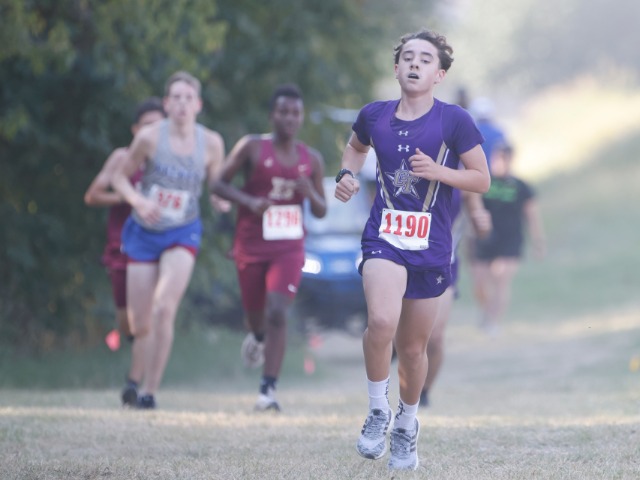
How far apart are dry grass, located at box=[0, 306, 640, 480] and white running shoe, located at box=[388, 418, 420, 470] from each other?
7 centimetres

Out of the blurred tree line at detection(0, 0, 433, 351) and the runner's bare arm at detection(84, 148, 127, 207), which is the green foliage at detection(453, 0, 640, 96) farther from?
the runner's bare arm at detection(84, 148, 127, 207)

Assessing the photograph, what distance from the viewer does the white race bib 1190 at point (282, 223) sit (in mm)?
9828

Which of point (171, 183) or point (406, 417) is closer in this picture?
point (406, 417)

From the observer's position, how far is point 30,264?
13742 millimetres

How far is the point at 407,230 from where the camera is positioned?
6730 millimetres

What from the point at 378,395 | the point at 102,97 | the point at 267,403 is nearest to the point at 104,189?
the point at 267,403

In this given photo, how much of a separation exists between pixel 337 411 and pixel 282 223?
5.16 feet

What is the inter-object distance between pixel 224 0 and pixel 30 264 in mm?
3769

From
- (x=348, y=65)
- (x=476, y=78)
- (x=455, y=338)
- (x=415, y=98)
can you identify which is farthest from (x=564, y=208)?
(x=476, y=78)

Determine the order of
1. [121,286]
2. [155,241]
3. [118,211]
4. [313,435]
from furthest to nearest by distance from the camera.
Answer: [118,211]
[121,286]
[155,241]
[313,435]

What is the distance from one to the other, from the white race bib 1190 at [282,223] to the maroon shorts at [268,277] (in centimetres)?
15

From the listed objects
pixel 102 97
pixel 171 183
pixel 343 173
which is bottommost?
pixel 343 173

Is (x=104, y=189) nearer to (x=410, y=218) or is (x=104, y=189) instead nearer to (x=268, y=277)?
(x=268, y=277)

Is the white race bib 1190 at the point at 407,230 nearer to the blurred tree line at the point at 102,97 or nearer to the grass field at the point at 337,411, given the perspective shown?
the grass field at the point at 337,411
